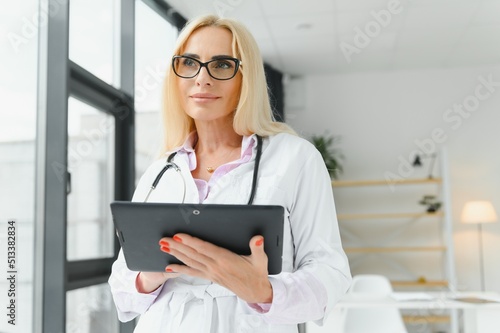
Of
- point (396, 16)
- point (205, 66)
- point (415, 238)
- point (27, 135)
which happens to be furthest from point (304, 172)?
point (415, 238)

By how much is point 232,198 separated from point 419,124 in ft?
15.5

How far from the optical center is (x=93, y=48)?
9.21 feet

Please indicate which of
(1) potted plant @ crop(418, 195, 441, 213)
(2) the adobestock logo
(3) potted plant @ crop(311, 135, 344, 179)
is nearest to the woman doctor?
(2) the adobestock logo

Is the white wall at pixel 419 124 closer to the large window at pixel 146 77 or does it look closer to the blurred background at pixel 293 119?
the blurred background at pixel 293 119

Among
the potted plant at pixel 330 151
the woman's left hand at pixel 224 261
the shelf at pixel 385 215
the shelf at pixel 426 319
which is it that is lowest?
the shelf at pixel 426 319

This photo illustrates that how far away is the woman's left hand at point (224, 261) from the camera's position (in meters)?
0.80

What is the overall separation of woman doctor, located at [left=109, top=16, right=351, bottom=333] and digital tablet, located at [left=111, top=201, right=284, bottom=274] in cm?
1

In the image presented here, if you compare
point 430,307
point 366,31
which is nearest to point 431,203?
point 366,31

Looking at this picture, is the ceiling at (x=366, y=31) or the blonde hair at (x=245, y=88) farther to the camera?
the ceiling at (x=366, y=31)

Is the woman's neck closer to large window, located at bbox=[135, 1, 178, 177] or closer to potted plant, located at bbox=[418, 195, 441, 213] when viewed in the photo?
large window, located at bbox=[135, 1, 178, 177]

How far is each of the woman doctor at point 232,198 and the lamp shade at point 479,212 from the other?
13.7ft

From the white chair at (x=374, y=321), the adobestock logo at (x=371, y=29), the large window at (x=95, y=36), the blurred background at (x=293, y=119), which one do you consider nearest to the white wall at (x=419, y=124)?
the blurred background at (x=293, y=119)

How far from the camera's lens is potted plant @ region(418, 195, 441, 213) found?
5000mm

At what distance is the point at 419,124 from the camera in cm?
538
